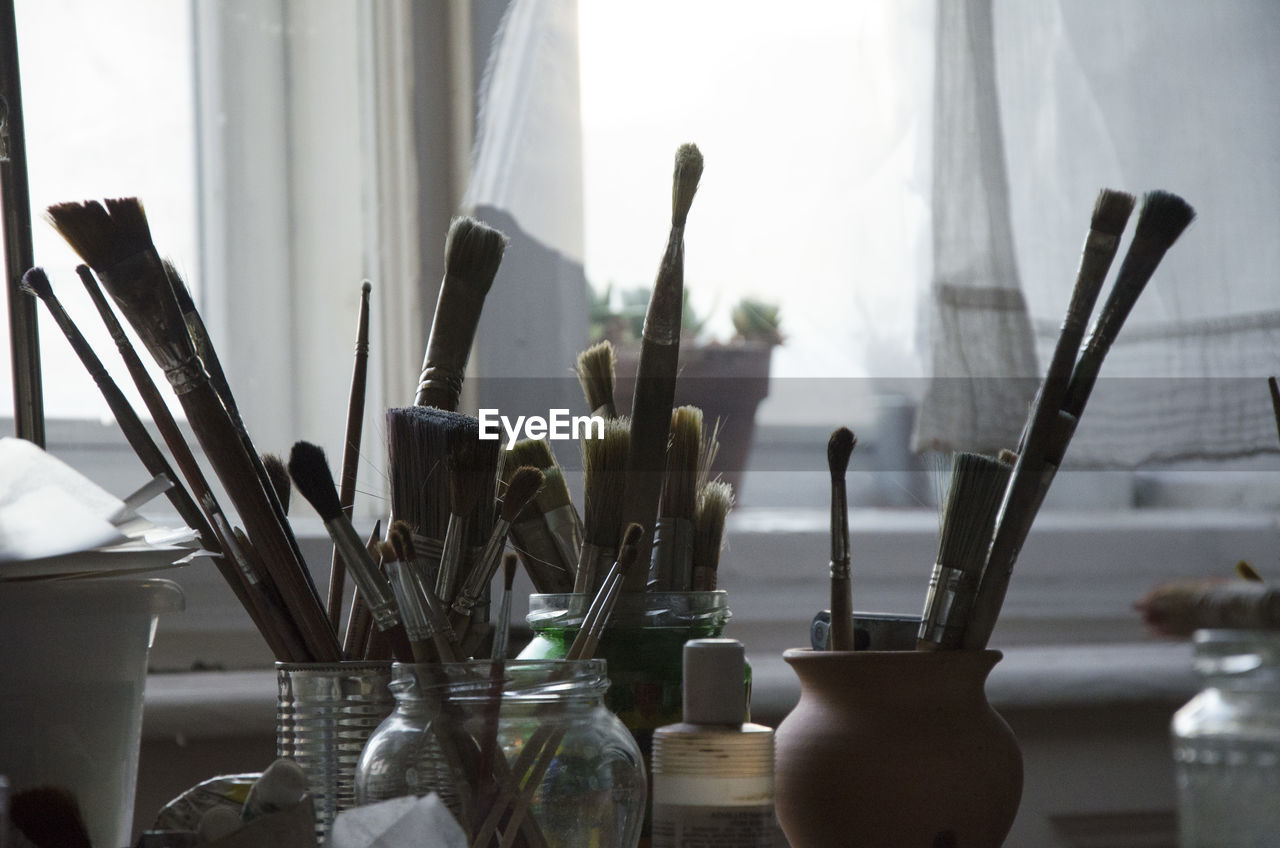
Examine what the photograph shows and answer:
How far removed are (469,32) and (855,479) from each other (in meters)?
0.41

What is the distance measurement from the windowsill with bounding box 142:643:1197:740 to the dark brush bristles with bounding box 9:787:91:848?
0.23m

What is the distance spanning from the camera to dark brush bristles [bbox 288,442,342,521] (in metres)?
0.46

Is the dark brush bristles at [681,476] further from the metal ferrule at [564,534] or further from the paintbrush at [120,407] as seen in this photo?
the paintbrush at [120,407]

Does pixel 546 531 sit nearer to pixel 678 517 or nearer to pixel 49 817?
pixel 678 517

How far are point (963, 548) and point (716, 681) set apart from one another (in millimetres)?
128

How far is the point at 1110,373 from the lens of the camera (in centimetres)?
86

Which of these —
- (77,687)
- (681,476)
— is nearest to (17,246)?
(77,687)

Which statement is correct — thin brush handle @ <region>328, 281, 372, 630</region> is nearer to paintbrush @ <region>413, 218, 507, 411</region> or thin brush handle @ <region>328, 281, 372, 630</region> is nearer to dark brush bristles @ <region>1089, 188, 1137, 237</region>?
paintbrush @ <region>413, 218, 507, 411</region>

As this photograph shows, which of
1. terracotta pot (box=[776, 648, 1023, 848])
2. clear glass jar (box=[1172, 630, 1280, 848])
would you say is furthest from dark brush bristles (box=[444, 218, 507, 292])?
clear glass jar (box=[1172, 630, 1280, 848])

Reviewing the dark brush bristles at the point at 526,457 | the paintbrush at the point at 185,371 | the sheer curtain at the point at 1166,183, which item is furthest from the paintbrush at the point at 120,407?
the sheer curtain at the point at 1166,183

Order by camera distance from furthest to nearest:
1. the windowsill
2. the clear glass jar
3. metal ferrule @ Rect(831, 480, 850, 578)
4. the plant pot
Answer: the plant pot < the windowsill < metal ferrule @ Rect(831, 480, 850, 578) < the clear glass jar

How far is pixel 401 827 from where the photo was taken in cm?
42

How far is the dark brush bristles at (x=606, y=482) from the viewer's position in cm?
54

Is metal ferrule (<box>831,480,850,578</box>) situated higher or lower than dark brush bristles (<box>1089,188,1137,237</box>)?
lower
